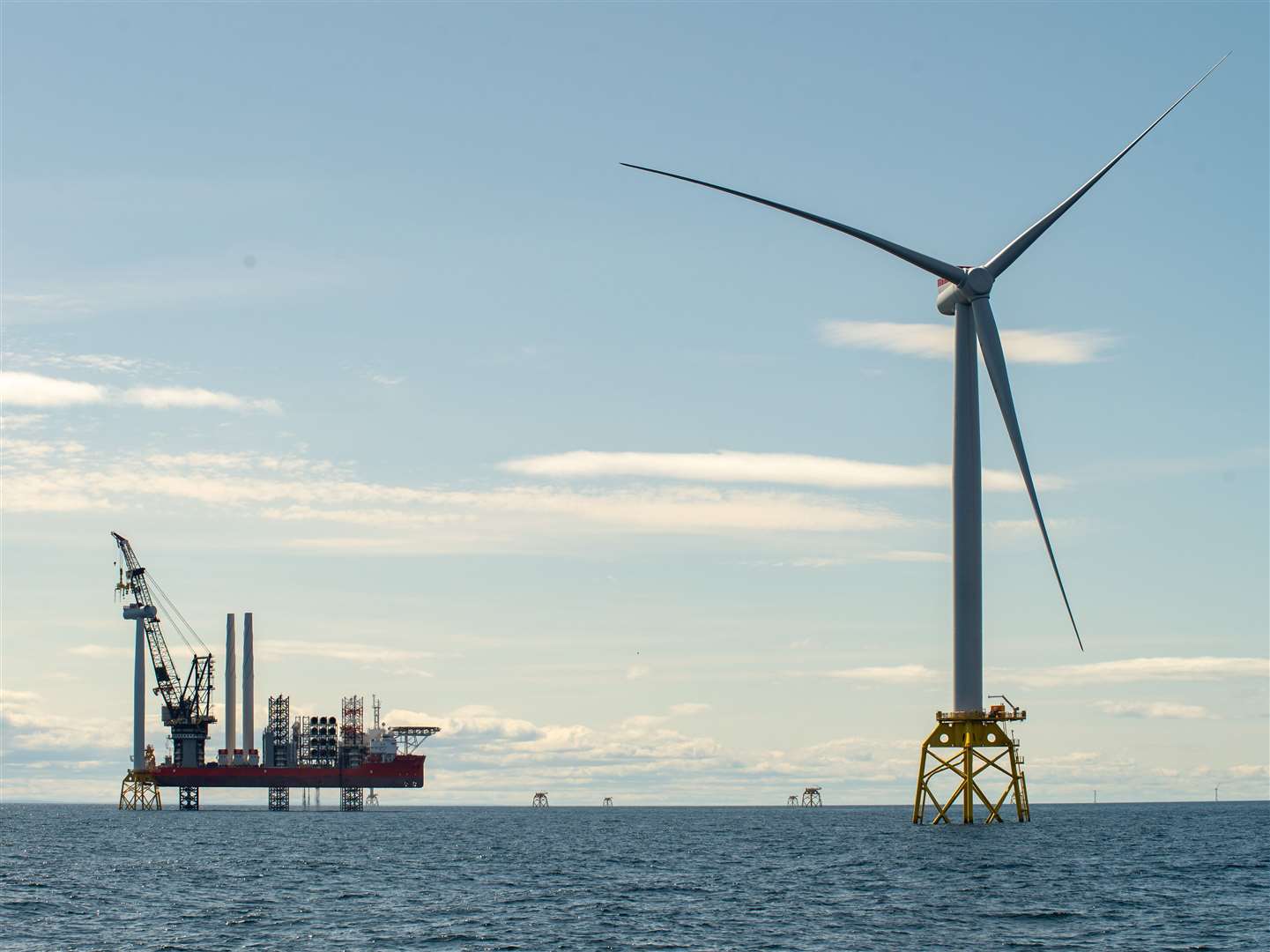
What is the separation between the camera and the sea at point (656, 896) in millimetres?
61000

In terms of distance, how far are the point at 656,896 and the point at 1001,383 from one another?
48.7 m

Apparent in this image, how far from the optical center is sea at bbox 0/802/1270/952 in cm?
6100

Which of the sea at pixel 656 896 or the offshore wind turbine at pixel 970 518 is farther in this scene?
the offshore wind turbine at pixel 970 518

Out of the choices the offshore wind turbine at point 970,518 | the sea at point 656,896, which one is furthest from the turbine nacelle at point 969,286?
the sea at point 656,896

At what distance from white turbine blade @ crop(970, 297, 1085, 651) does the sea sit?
23100 millimetres

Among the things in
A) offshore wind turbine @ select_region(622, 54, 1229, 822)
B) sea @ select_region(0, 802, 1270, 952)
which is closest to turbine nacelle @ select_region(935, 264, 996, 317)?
offshore wind turbine @ select_region(622, 54, 1229, 822)

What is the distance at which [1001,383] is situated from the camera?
108 m

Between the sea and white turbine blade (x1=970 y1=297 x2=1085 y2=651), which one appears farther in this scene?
white turbine blade (x1=970 y1=297 x2=1085 y2=651)

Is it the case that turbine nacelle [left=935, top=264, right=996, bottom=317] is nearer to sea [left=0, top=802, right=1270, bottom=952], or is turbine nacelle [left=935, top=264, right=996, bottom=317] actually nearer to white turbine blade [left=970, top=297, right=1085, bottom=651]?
white turbine blade [left=970, top=297, right=1085, bottom=651]

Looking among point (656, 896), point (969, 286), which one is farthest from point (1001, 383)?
point (656, 896)

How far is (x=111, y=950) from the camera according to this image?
58562 millimetres

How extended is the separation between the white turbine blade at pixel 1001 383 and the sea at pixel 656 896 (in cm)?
2310

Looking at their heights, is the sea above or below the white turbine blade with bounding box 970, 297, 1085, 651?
below

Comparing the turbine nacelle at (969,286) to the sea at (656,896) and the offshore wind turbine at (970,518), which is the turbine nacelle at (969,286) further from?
the sea at (656,896)
